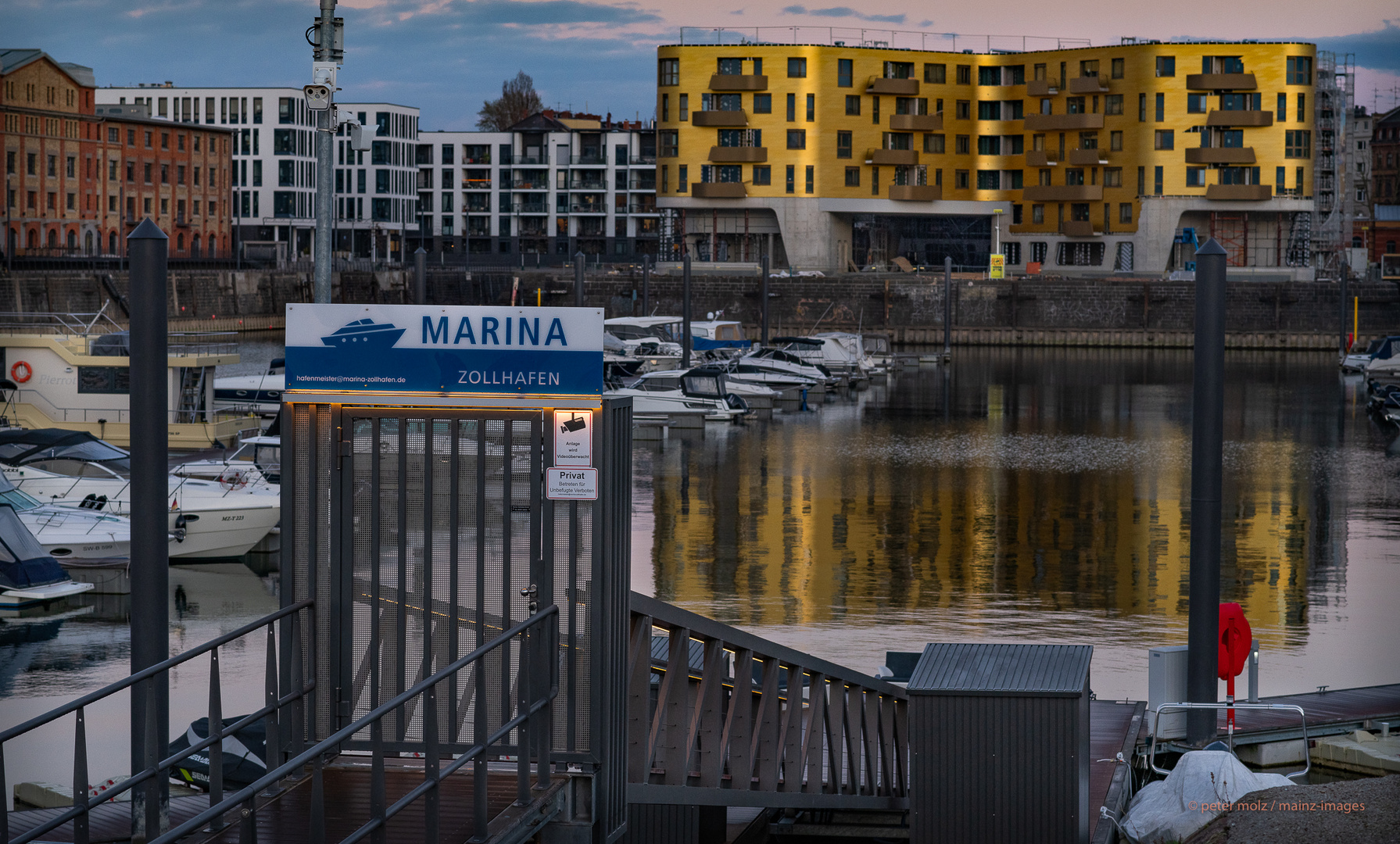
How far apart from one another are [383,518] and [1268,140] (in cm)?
9041

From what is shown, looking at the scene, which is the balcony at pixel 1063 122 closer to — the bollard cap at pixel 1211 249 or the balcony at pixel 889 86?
the balcony at pixel 889 86

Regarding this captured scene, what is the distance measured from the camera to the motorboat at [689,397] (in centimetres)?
4419

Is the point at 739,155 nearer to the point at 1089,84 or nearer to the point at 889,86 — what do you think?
the point at 889,86

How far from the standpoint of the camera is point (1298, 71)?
89438mm

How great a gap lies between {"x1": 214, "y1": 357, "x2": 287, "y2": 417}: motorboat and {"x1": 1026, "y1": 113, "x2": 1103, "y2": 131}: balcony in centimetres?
6081

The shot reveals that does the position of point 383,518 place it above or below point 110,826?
above

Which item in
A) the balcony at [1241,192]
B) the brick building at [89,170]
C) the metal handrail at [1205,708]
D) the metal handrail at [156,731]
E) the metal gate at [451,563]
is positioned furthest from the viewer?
the balcony at [1241,192]

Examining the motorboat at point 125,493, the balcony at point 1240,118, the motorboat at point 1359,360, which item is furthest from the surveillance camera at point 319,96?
the balcony at point 1240,118

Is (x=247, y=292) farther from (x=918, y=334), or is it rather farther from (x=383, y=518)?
(x=383, y=518)

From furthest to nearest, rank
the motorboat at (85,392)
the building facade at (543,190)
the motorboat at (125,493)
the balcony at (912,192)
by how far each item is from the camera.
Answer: the building facade at (543,190) → the balcony at (912,192) → the motorboat at (85,392) → the motorboat at (125,493)

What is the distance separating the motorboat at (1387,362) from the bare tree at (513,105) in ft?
328

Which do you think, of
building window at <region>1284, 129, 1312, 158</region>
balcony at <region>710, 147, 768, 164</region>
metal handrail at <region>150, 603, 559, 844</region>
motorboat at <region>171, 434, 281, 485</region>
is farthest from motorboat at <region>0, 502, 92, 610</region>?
building window at <region>1284, 129, 1312, 158</region>

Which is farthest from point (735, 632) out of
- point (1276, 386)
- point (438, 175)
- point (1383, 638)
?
point (438, 175)

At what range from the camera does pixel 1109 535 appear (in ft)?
90.3
